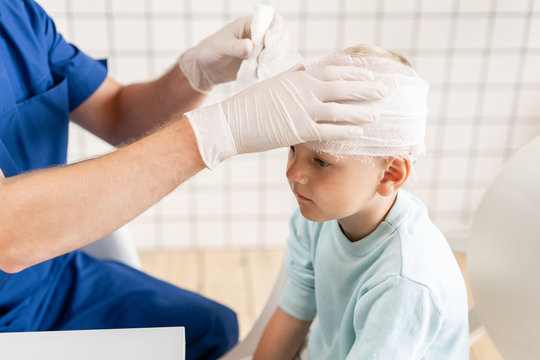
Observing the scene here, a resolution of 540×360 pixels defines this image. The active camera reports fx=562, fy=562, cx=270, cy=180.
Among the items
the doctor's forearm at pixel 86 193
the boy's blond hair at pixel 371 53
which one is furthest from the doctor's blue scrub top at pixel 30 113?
the boy's blond hair at pixel 371 53

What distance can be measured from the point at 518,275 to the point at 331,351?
33cm

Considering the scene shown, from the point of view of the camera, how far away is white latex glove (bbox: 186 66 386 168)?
0.75 meters

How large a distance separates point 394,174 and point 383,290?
170mm

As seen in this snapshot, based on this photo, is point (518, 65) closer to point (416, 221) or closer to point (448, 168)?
point (448, 168)

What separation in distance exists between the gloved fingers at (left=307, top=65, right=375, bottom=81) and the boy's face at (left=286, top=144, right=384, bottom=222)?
0.36 feet

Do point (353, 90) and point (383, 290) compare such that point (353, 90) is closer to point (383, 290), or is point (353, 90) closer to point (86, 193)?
point (383, 290)

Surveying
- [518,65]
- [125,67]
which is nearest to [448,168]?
[518,65]

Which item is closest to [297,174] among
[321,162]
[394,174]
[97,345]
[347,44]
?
[321,162]

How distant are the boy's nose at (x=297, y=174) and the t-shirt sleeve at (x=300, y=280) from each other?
23 centimetres

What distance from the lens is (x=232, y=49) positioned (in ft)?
3.46

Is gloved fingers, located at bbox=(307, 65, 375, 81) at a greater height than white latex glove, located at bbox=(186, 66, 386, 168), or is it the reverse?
gloved fingers, located at bbox=(307, 65, 375, 81)

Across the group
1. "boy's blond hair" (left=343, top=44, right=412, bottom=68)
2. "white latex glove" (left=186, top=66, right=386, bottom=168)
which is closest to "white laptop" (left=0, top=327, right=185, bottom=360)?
"white latex glove" (left=186, top=66, right=386, bottom=168)

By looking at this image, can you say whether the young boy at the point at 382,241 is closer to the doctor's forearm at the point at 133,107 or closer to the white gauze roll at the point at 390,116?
the white gauze roll at the point at 390,116

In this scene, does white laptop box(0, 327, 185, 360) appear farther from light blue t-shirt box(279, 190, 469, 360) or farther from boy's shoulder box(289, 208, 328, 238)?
boy's shoulder box(289, 208, 328, 238)
